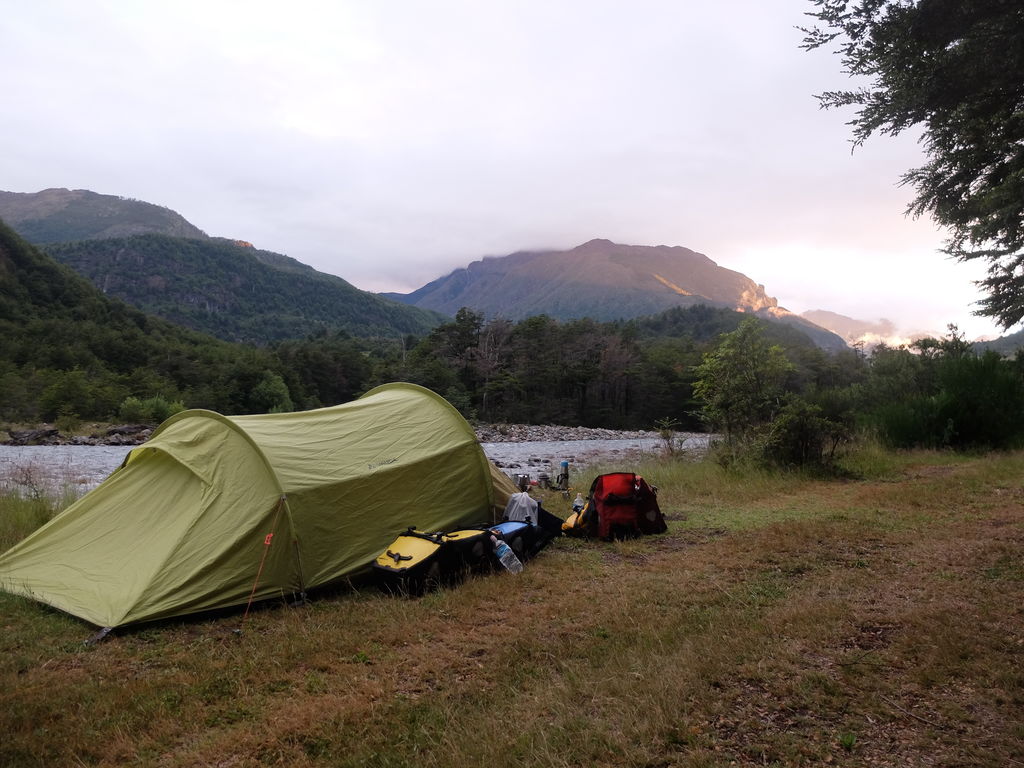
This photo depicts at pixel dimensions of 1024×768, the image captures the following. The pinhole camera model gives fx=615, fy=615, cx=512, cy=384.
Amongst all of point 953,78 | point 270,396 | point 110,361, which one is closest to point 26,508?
point 953,78

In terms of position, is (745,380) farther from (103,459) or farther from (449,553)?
(103,459)

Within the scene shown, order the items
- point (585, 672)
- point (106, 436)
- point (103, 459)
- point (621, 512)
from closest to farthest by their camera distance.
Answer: point (585, 672) → point (621, 512) → point (103, 459) → point (106, 436)

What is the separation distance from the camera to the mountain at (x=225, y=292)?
10162 cm

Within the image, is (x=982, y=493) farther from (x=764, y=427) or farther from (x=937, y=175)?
(x=937, y=175)

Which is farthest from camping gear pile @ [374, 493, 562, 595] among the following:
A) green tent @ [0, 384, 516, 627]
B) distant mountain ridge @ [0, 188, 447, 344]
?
distant mountain ridge @ [0, 188, 447, 344]

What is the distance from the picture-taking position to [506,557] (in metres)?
6.23

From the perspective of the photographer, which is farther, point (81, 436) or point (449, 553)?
point (81, 436)

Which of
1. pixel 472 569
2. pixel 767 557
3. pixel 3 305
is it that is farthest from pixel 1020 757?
pixel 3 305

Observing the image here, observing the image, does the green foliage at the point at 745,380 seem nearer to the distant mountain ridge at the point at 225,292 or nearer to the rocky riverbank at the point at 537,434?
the rocky riverbank at the point at 537,434

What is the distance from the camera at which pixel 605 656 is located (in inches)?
158

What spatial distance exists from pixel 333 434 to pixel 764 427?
9493 millimetres

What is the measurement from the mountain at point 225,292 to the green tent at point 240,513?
93791 mm

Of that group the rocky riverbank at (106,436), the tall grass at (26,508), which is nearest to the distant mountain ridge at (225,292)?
the rocky riverbank at (106,436)

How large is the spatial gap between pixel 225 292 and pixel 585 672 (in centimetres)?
12496
